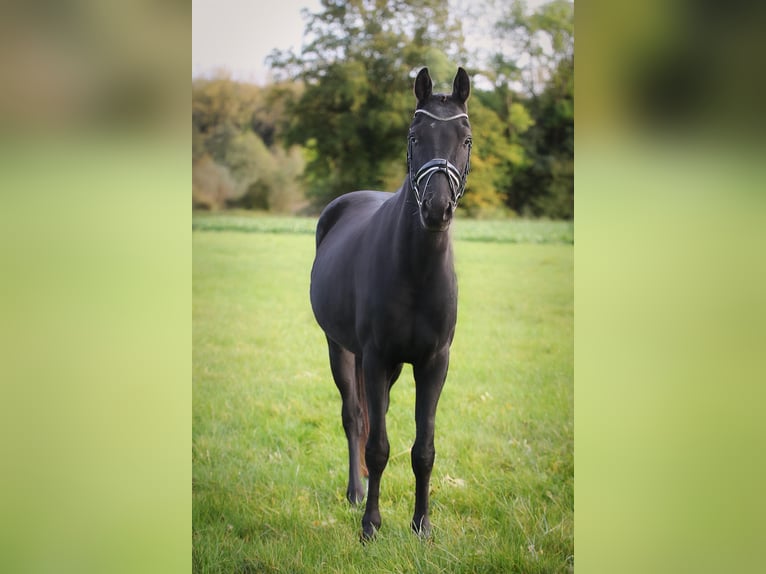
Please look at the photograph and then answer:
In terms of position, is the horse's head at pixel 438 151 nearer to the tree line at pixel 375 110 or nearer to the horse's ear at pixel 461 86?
the horse's ear at pixel 461 86

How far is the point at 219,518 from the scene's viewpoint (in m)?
2.91

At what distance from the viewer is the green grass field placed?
106 inches

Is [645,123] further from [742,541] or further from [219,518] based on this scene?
[219,518]

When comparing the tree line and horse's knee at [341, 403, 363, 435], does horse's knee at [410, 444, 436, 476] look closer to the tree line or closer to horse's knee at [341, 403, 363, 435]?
horse's knee at [341, 403, 363, 435]

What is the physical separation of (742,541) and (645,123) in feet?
3.24

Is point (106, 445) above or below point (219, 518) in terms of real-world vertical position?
above

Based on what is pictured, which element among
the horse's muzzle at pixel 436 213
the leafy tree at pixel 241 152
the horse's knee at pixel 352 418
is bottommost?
the horse's knee at pixel 352 418

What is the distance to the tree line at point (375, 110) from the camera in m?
3.96

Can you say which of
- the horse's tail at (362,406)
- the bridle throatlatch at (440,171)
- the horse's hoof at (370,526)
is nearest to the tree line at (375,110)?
the horse's tail at (362,406)

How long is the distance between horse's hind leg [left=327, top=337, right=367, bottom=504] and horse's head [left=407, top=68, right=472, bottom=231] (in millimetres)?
1271

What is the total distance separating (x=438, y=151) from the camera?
7.12ft

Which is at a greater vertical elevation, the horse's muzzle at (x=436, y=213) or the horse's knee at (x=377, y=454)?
the horse's muzzle at (x=436, y=213)

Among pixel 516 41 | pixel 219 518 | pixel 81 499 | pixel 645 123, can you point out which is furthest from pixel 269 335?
pixel 645 123

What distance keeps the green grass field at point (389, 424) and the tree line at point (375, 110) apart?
1.18ft
